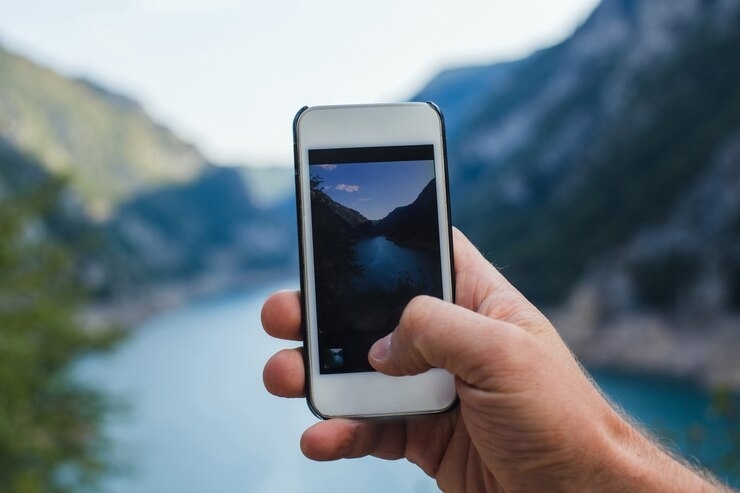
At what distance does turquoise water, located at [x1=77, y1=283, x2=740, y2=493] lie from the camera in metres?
16.0

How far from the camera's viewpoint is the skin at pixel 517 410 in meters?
1.26

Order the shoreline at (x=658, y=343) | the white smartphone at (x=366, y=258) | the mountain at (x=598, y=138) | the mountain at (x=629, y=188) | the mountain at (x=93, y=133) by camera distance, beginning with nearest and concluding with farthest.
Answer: the white smartphone at (x=366, y=258) < the shoreline at (x=658, y=343) < the mountain at (x=629, y=188) < the mountain at (x=598, y=138) < the mountain at (x=93, y=133)

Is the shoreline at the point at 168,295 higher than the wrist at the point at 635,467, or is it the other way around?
the wrist at the point at 635,467

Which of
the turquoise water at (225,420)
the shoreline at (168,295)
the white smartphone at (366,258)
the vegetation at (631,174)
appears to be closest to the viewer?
the white smartphone at (366,258)

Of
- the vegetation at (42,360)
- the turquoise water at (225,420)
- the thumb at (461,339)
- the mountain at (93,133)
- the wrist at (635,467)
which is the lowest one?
the turquoise water at (225,420)

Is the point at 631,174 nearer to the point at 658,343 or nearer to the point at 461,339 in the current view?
the point at 658,343

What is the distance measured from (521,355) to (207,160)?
9499 cm

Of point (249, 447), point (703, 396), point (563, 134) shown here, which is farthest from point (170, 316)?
point (703, 396)

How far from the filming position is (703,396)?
24.4 m

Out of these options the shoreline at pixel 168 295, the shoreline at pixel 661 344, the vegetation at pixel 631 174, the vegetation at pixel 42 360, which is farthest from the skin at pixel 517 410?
the shoreline at pixel 168 295

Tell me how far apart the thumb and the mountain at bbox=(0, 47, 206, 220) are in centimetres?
6638

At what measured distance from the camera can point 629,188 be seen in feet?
124

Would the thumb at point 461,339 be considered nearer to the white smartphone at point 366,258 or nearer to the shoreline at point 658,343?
the white smartphone at point 366,258

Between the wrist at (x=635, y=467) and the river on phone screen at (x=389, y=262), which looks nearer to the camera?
the wrist at (x=635, y=467)
